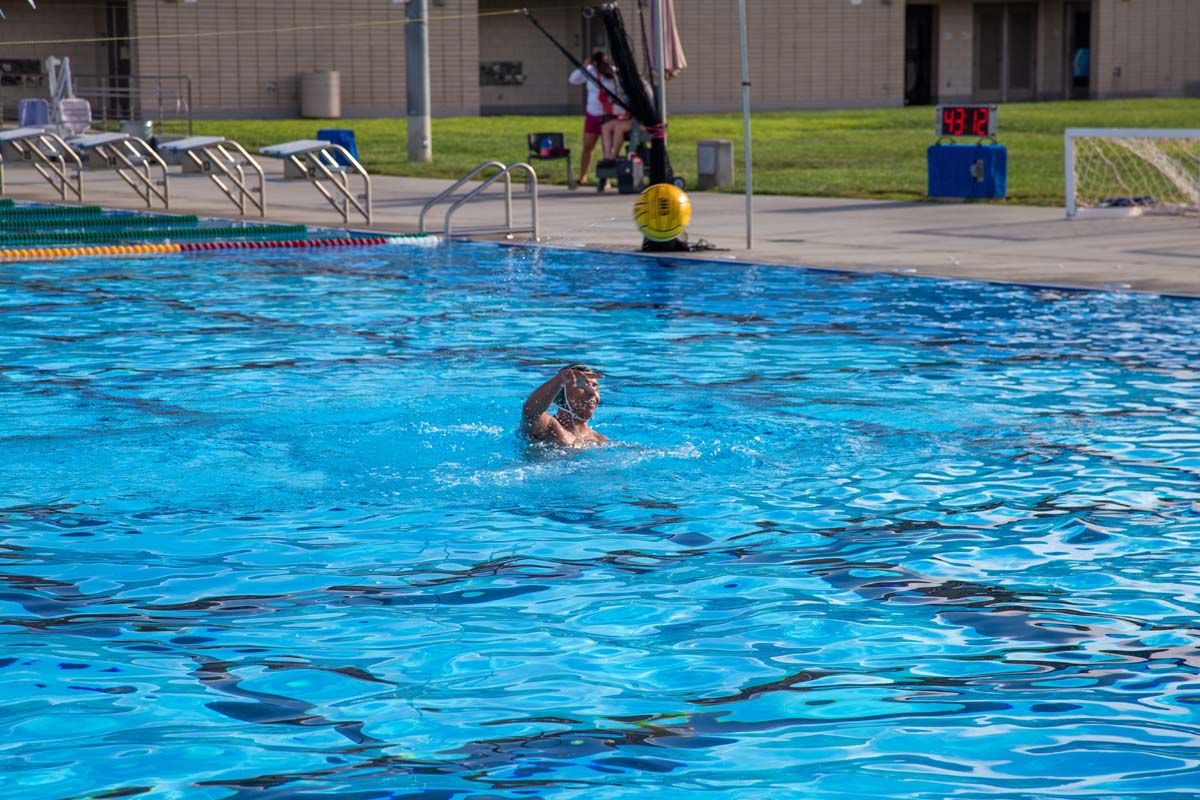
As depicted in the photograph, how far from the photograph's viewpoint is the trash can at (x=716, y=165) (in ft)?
70.3

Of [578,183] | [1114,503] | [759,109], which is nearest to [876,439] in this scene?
[1114,503]

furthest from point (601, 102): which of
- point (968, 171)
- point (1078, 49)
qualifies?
point (1078, 49)

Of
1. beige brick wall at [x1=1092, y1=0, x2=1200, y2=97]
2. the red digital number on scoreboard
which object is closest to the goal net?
the red digital number on scoreboard

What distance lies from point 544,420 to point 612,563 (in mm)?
1529

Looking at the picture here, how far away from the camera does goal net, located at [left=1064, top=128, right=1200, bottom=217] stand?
16.6 m

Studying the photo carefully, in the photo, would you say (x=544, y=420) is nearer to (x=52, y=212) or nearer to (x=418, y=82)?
(x=52, y=212)

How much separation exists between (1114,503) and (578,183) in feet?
53.0

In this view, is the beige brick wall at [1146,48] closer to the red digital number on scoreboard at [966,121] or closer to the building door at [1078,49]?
the building door at [1078,49]

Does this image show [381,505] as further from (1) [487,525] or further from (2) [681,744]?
(2) [681,744]

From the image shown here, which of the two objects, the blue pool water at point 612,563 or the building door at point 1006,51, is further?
the building door at point 1006,51

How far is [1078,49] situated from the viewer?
4984 centimetres

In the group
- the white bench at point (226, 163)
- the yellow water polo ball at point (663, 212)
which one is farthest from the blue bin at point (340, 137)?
the yellow water polo ball at point (663, 212)

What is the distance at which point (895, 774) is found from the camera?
13.0 feet

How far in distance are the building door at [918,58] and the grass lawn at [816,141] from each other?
8640mm
